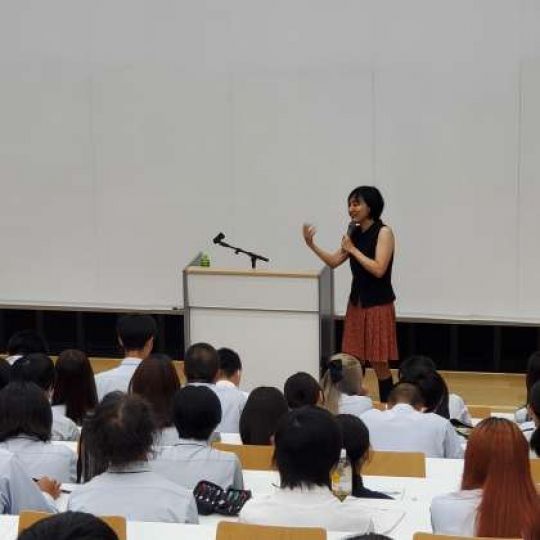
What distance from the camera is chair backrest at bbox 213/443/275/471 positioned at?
4.18 m

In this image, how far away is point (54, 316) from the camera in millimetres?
8711

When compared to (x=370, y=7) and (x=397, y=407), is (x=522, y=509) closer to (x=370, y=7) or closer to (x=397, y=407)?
(x=397, y=407)

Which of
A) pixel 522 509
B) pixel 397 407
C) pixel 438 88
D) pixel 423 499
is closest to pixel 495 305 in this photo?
pixel 438 88

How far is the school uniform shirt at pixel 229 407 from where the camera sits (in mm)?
5137

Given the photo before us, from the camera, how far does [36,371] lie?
4863 mm

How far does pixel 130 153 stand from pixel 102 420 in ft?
16.5

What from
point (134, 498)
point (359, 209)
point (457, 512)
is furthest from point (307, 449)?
point (359, 209)

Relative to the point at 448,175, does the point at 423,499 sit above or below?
below

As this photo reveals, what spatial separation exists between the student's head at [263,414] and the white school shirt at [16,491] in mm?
1029

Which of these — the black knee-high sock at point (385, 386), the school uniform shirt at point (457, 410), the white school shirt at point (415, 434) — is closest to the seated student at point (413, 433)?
the white school shirt at point (415, 434)

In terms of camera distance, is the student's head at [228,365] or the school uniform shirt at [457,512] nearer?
the school uniform shirt at [457,512]

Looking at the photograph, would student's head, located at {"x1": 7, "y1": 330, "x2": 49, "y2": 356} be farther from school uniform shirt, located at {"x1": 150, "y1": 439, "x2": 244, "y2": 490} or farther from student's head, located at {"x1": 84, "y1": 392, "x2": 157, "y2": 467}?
student's head, located at {"x1": 84, "y1": 392, "x2": 157, "y2": 467}

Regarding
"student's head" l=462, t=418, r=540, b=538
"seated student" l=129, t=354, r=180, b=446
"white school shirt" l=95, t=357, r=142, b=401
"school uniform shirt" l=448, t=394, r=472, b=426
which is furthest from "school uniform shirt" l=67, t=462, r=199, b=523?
"school uniform shirt" l=448, t=394, r=472, b=426

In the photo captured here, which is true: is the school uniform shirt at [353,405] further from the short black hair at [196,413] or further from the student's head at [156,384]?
the short black hair at [196,413]
